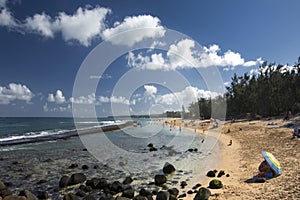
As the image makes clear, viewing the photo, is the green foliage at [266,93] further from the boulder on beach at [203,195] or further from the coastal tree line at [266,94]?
the boulder on beach at [203,195]

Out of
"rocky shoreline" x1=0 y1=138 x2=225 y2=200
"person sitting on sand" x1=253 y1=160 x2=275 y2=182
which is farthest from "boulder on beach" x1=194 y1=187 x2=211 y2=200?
"person sitting on sand" x1=253 y1=160 x2=275 y2=182

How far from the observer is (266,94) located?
5212cm

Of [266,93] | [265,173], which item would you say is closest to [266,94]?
[266,93]

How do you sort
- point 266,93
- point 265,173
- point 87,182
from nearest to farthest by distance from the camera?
Result: point 265,173 < point 87,182 < point 266,93

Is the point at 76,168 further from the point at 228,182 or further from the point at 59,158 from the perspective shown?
the point at 228,182

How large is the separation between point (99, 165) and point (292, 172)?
1350 centimetres

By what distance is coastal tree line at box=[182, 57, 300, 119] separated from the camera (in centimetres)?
4600

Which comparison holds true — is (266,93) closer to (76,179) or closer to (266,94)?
(266,94)

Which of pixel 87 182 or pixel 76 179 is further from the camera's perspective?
pixel 76 179

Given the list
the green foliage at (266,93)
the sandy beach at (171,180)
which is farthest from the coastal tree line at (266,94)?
the sandy beach at (171,180)

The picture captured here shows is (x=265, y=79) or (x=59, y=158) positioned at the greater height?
(x=265, y=79)

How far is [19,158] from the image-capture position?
20766 mm

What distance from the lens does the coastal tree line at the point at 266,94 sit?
4600cm

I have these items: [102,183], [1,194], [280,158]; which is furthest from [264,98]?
[1,194]
